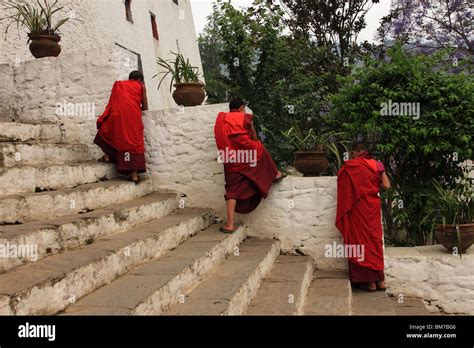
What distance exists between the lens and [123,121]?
4.74 metres

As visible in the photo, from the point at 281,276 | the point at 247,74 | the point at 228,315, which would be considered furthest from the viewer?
the point at 247,74

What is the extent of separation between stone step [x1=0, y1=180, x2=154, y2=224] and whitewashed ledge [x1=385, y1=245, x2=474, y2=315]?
2849 millimetres

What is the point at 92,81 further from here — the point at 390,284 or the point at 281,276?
the point at 390,284

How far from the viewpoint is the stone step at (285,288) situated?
3125mm

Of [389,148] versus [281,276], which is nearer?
[281,276]

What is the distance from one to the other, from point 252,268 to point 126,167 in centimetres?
194

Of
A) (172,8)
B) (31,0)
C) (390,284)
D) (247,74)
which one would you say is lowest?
(390,284)

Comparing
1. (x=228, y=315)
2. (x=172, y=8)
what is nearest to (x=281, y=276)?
(x=228, y=315)

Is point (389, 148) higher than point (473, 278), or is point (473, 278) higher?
point (389, 148)

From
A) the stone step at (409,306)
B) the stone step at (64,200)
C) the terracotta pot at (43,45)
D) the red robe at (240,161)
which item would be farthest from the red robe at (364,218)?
the terracotta pot at (43,45)

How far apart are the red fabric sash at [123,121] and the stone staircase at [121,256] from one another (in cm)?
32

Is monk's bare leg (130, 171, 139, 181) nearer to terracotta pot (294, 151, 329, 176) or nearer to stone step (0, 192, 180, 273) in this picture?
stone step (0, 192, 180, 273)

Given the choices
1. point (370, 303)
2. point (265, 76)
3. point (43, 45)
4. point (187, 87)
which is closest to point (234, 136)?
point (187, 87)

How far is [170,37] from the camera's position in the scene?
1409 centimetres
